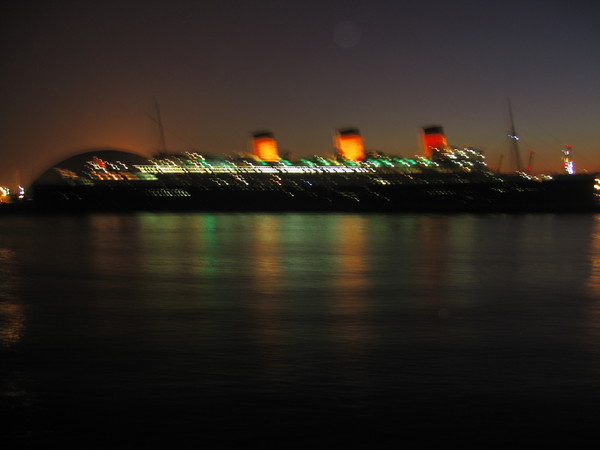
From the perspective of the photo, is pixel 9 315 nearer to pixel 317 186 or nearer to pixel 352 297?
pixel 352 297

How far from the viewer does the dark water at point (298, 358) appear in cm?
361

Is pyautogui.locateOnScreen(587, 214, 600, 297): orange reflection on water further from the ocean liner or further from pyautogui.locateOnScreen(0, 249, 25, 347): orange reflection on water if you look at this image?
the ocean liner

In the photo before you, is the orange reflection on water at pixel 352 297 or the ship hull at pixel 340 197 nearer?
the orange reflection on water at pixel 352 297

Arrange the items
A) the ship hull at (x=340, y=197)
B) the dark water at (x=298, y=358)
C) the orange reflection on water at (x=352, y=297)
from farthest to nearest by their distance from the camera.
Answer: the ship hull at (x=340, y=197)
the orange reflection on water at (x=352, y=297)
the dark water at (x=298, y=358)

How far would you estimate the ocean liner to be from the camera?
2072 inches

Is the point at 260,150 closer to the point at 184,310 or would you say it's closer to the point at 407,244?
the point at 407,244

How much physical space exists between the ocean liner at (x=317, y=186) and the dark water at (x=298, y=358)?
41.3 meters

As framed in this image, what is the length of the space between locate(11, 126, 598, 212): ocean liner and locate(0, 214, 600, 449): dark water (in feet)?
135

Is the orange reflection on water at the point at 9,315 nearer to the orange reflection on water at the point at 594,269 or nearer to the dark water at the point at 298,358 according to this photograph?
the dark water at the point at 298,358

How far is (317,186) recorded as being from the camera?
55250 mm

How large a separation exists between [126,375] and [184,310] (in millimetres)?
2995

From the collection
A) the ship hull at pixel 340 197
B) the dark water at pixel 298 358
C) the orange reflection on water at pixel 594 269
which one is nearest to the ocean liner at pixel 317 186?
the ship hull at pixel 340 197

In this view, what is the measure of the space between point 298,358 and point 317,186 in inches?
1977

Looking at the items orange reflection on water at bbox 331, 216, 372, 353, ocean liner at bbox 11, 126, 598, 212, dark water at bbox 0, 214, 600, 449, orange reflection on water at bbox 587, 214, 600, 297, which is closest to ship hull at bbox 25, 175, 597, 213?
ocean liner at bbox 11, 126, 598, 212
